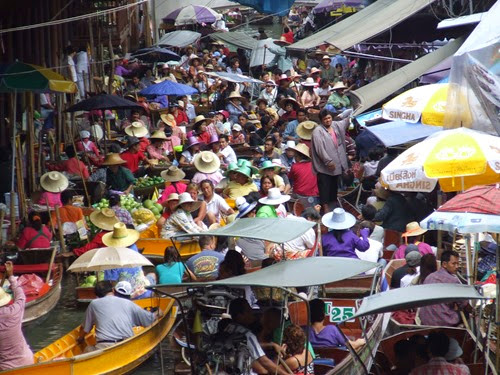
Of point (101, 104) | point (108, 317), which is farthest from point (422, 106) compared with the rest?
point (101, 104)

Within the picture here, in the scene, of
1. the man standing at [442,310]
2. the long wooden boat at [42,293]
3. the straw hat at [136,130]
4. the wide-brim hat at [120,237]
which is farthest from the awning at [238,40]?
the man standing at [442,310]

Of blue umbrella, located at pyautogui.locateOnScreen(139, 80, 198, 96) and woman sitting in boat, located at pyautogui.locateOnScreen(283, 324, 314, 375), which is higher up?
woman sitting in boat, located at pyautogui.locateOnScreen(283, 324, 314, 375)

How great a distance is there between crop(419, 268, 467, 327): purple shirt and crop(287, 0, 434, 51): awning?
1153cm

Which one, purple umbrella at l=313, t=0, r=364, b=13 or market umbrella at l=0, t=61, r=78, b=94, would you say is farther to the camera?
purple umbrella at l=313, t=0, r=364, b=13

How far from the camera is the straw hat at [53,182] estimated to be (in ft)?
57.5

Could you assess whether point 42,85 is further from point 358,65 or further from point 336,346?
point 358,65

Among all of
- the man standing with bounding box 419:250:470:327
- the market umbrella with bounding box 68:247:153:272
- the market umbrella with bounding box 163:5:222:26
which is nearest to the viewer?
the man standing with bounding box 419:250:470:327

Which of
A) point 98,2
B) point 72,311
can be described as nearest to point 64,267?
point 72,311

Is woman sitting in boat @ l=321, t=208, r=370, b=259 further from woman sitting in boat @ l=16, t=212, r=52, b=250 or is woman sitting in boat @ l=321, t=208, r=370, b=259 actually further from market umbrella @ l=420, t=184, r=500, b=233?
woman sitting in boat @ l=16, t=212, r=52, b=250

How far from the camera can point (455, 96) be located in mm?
13570

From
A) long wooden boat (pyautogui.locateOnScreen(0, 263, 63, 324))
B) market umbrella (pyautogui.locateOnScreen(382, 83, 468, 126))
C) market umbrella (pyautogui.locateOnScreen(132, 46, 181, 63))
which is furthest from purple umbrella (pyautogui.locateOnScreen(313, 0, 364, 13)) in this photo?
long wooden boat (pyautogui.locateOnScreen(0, 263, 63, 324))

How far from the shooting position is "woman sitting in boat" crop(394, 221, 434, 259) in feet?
45.9

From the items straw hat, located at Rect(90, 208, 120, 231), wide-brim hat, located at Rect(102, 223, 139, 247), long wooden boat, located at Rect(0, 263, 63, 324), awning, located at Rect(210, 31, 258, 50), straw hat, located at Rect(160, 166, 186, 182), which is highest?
wide-brim hat, located at Rect(102, 223, 139, 247)

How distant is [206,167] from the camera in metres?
19.1
